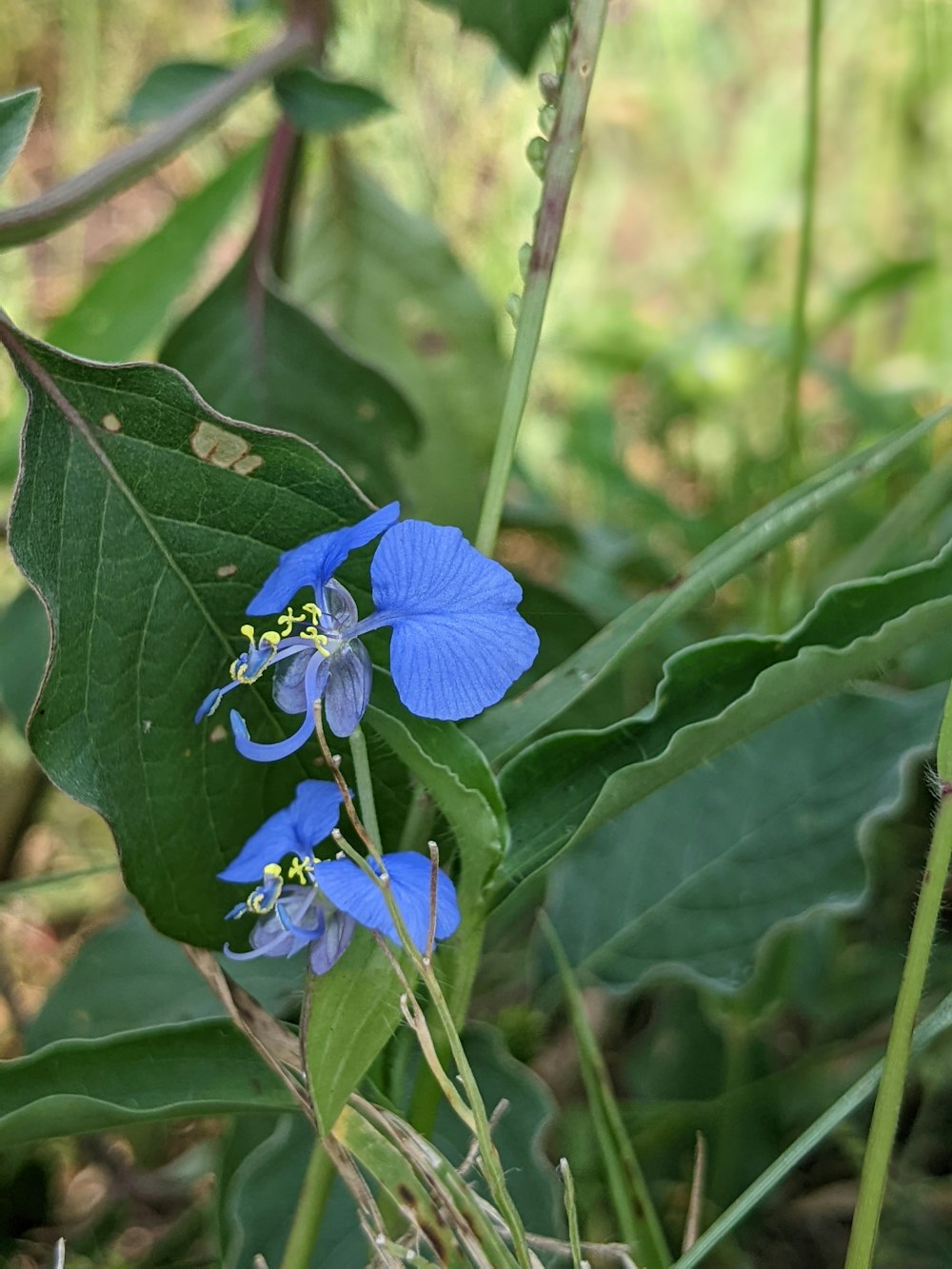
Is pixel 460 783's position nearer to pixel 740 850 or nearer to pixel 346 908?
pixel 346 908

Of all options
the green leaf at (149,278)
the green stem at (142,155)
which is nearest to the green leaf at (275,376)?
the green leaf at (149,278)

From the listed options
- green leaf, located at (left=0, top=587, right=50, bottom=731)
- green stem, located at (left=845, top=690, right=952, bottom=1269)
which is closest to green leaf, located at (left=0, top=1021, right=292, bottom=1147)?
green stem, located at (left=845, top=690, right=952, bottom=1269)

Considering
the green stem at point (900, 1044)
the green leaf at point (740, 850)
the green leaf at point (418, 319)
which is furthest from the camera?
the green leaf at point (418, 319)

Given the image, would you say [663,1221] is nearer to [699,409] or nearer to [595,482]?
[595,482]

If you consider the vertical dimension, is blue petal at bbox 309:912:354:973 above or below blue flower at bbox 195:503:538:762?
below

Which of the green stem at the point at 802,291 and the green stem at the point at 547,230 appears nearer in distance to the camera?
the green stem at the point at 547,230

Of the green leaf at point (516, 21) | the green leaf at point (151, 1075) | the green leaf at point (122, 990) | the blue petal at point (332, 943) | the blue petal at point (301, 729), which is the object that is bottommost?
the green leaf at point (122, 990)

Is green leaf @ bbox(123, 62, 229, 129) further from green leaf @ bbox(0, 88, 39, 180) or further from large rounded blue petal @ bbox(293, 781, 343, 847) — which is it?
large rounded blue petal @ bbox(293, 781, 343, 847)

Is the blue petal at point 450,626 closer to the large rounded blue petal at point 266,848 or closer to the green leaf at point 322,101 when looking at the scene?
the large rounded blue petal at point 266,848

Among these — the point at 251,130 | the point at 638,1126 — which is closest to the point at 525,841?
the point at 638,1126
